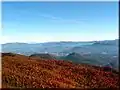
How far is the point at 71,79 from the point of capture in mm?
27016

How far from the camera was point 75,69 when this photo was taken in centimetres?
3253

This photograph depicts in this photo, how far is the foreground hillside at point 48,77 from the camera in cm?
2286

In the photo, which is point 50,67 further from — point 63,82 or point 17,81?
point 17,81

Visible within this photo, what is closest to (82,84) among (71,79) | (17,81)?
(71,79)

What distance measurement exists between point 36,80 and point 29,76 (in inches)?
56.2

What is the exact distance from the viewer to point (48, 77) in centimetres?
2627

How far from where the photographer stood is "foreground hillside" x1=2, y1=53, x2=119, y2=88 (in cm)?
2286

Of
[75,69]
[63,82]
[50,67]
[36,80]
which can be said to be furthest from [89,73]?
[36,80]

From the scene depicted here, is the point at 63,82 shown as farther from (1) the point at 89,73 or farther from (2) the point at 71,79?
(1) the point at 89,73

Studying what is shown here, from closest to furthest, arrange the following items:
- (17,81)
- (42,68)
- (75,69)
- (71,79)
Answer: (17,81) → (71,79) → (42,68) → (75,69)

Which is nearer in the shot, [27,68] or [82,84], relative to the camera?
[82,84]

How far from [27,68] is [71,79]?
16.2 ft

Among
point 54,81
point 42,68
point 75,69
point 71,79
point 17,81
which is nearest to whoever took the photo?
point 17,81

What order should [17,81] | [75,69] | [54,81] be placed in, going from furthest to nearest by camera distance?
[75,69] < [54,81] < [17,81]
